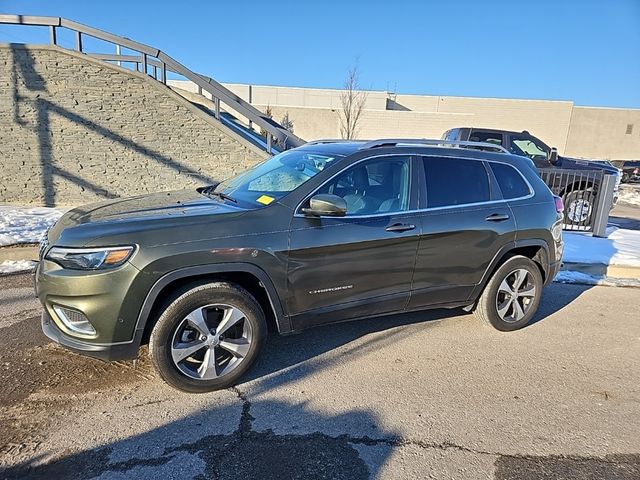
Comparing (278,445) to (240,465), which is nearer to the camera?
(240,465)

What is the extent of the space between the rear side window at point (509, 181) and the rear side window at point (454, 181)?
0.18 m

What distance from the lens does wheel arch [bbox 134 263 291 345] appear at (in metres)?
2.83

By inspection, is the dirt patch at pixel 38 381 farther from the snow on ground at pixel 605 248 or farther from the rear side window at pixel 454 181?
the snow on ground at pixel 605 248

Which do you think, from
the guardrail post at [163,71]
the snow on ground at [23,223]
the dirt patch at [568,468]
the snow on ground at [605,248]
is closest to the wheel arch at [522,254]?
the dirt patch at [568,468]

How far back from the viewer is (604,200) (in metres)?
8.33

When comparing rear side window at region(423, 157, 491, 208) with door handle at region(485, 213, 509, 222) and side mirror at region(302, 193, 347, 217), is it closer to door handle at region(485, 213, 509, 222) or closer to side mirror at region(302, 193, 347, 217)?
door handle at region(485, 213, 509, 222)

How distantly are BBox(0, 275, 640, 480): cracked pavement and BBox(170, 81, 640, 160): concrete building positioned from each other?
37.6 metres

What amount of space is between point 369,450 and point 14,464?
1.98m

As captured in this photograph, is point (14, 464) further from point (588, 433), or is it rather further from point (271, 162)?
point (588, 433)

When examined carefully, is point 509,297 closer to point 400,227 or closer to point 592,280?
point 400,227

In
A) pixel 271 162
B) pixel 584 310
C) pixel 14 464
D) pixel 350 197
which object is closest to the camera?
pixel 14 464

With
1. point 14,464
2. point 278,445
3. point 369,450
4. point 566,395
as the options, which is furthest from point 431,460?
point 14,464

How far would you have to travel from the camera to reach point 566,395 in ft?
10.7

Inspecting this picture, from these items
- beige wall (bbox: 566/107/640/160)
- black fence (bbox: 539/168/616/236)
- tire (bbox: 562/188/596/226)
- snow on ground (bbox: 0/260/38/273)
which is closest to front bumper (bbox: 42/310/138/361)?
snow on ground (bbox: 0/260/38/273)
